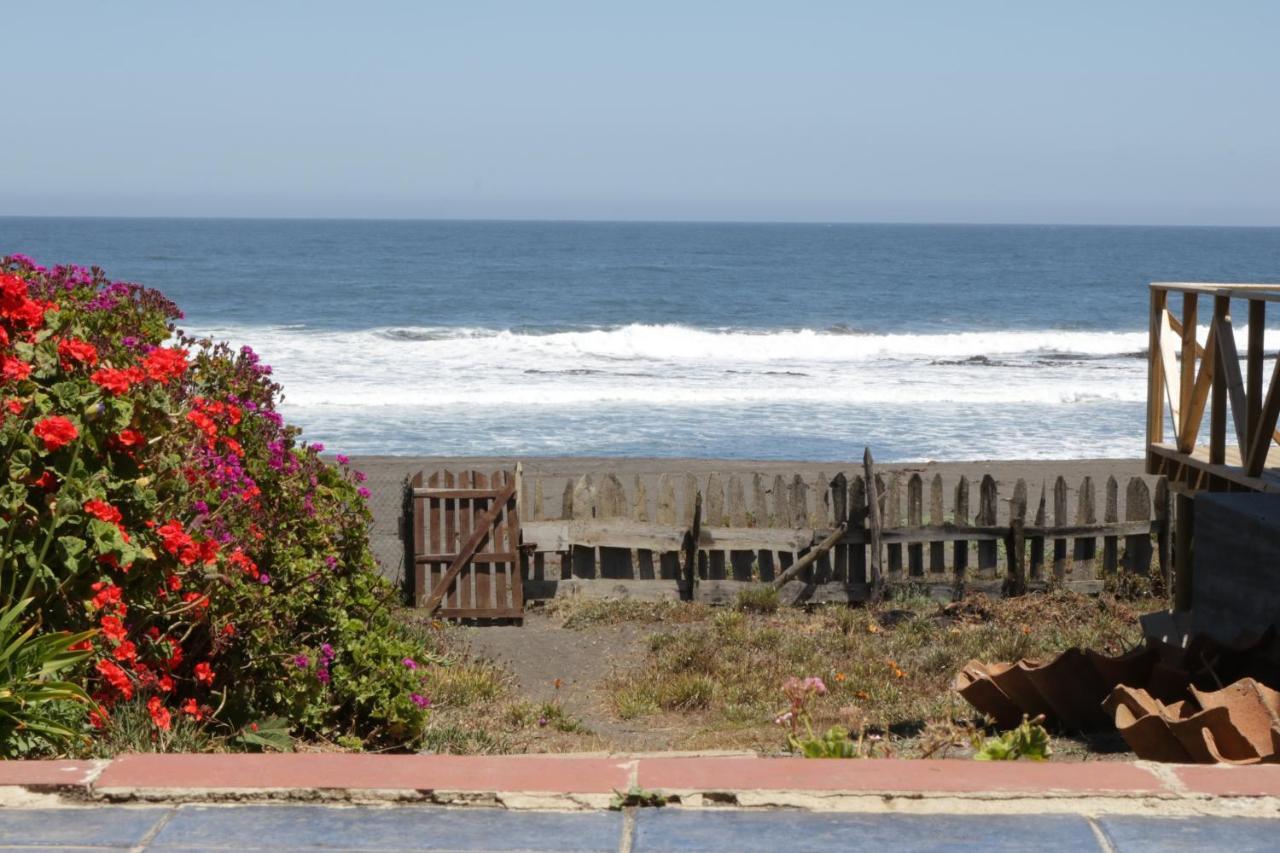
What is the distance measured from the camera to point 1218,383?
28.6ft

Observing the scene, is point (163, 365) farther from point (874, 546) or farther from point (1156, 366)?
point (1156, 366)

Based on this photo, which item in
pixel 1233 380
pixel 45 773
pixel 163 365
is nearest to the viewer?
pixel 45 773

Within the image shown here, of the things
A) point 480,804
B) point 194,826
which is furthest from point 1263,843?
point 194,826

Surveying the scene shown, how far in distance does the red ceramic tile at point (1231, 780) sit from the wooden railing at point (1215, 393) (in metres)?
5.21

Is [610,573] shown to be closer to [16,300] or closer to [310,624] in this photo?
[310,624]

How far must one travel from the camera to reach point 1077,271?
8444 centimetres

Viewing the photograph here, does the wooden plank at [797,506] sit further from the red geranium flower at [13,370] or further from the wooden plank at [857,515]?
the red geranium flower at [13,370]

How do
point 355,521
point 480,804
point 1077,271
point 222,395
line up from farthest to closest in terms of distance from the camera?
point 1077,271, point 355,521, point 222,395, point 480,804

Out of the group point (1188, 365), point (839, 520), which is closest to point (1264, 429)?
point (1188, 365)

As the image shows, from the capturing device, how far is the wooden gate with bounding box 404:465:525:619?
10789 millimetres

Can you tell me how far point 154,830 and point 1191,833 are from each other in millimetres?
2163

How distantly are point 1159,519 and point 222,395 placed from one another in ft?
26.3

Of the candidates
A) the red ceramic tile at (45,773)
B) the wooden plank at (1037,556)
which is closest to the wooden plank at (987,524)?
the wooden plank at (1037,556)

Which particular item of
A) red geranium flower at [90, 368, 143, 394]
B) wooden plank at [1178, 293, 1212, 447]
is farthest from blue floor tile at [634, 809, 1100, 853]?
wooden plank at [1178, 293, 1212, 447]
